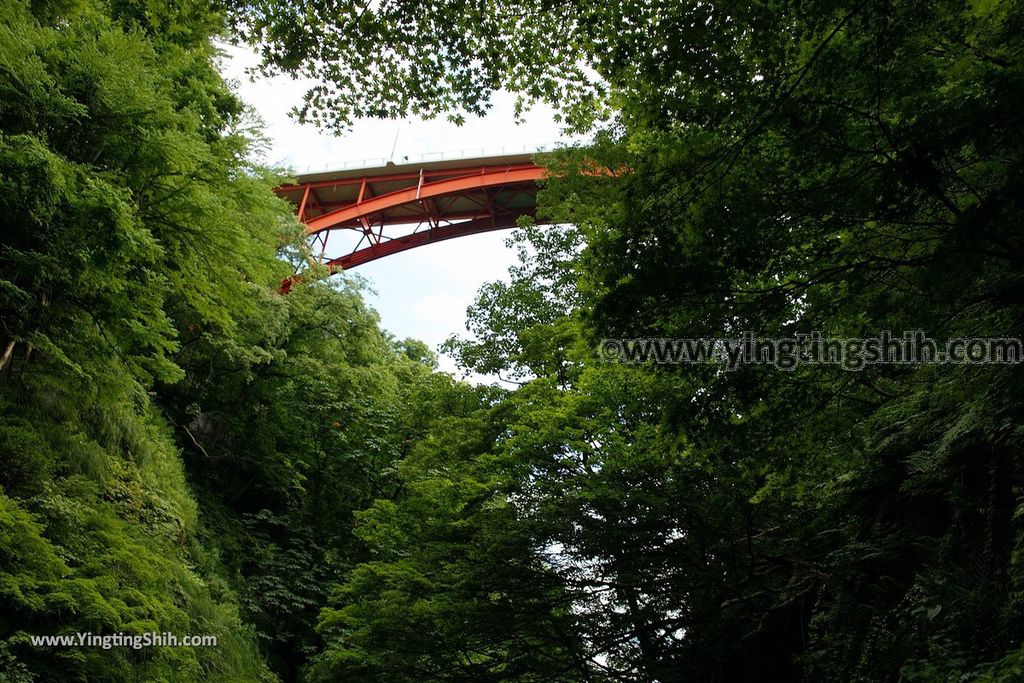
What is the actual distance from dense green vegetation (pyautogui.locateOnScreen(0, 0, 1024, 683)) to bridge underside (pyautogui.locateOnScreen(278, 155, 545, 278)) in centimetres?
912

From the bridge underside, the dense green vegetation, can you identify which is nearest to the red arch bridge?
Result: the bridge underside

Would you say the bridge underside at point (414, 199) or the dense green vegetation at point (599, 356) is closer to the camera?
Answer: the dense green vegetation at point (599, 356)

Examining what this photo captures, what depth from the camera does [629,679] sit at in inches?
269

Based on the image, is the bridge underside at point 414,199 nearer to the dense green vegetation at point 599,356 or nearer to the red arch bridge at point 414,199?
the red arch bridge at point 414,199

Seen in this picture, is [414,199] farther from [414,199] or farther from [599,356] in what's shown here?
[599,356]

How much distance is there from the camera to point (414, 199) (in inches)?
846

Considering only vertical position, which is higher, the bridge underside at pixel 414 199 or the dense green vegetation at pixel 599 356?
the bridge underside at pixel 414 199

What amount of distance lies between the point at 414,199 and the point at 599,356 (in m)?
17.3

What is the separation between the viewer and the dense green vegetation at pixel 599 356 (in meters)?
3.96

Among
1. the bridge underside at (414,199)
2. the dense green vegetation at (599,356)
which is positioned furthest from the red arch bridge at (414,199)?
the dense green vegetation at (599,356)

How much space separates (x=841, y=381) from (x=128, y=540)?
717cm

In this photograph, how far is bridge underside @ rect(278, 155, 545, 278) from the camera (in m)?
21.2

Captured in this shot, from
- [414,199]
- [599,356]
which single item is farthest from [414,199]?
[599,356]

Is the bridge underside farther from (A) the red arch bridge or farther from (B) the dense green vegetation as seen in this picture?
(B) the dense green vegetation
